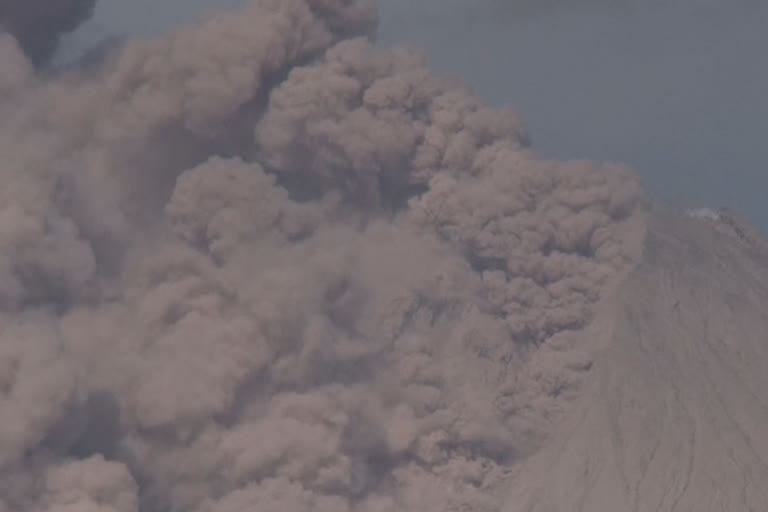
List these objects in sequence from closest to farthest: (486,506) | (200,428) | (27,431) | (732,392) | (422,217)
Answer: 1. (27,431)
2. (200,428)
3. (486,506)
4. (422,217)
5. (732,392)

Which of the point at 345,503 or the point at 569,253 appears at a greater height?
the point at 569,253

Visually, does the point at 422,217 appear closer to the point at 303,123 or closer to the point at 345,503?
the point at 303,123

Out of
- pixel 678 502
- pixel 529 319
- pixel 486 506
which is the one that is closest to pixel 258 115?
pixel 529 319

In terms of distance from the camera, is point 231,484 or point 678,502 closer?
point 231,484

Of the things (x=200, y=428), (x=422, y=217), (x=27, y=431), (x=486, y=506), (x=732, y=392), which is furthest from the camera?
(x=732, y=392)

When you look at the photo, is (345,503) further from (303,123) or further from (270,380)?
(303,123)

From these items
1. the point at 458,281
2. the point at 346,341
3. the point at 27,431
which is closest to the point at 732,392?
the point at 458,281
